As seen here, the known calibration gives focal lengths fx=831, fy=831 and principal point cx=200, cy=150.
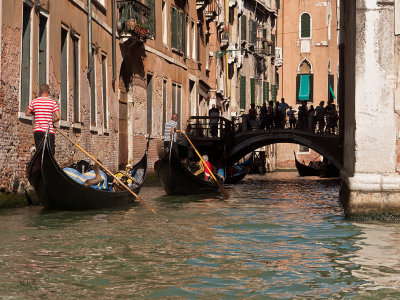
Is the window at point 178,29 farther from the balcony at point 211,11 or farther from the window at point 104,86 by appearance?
the window at point 104,86

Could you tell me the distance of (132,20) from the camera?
1596 cm

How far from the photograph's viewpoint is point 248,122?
24672 mm

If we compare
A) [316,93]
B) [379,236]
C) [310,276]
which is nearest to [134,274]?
[310,276]

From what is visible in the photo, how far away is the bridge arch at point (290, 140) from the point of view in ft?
77.9

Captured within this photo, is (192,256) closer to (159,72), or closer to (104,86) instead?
(104,86)

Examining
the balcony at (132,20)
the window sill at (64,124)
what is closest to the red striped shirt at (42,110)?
the window sill at (64,124)

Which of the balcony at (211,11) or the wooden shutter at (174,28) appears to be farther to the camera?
the balcony at (211,11)

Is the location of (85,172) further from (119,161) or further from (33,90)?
(119,161)

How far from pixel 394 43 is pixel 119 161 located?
8444mm

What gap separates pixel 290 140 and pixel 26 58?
1494 cm

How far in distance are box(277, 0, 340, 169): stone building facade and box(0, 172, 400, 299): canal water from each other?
26077mm

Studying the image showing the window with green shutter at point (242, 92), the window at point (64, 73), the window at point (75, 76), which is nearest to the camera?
the window at point (64, 73)

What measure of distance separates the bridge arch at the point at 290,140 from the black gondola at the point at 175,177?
909cm

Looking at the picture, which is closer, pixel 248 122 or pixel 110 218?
pixel 110 218
